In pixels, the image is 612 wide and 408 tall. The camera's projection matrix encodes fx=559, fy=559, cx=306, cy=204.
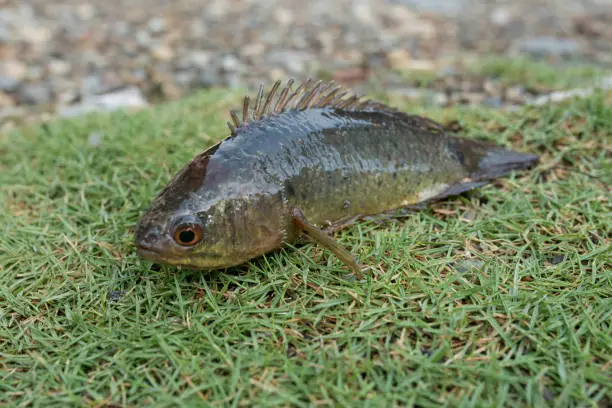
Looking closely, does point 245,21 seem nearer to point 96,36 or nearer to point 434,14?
point 96,36

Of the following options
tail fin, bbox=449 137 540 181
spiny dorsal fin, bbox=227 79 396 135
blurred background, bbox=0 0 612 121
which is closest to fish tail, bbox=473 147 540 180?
tail fin, bbox=449 137 540 181

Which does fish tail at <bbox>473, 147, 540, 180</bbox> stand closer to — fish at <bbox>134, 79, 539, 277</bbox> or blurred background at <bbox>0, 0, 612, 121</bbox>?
fish at <bbox>134, 79, 539, 277</bbox>

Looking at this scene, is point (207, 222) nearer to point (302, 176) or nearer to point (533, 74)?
point (302, 176)

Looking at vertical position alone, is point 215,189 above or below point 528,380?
above

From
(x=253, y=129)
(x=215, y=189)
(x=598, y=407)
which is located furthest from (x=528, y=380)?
(x=253, y=129)

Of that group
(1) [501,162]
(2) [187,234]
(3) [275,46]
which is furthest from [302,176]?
(3) [275,46]

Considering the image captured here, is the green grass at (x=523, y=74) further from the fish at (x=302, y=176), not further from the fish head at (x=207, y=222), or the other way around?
the fish head at (x=207, y=222)

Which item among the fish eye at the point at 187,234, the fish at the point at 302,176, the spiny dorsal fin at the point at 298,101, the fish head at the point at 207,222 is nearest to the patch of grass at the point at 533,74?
the fish at the point at 302,176

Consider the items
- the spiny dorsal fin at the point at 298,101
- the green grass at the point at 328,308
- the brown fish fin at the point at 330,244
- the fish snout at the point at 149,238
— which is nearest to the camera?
the green grass at the point at 328,308
